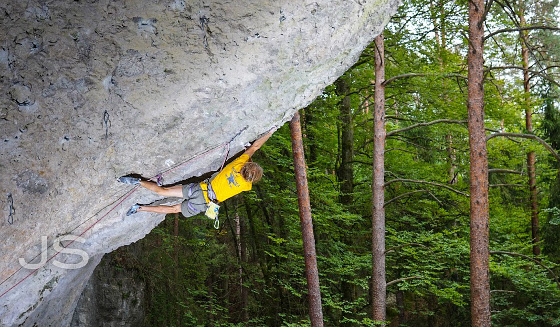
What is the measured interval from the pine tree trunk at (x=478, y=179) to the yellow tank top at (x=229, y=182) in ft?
13.7

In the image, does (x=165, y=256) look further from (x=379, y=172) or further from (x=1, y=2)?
(x=1, y=2)

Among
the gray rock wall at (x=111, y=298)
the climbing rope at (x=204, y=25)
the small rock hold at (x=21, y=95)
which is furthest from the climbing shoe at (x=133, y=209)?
the gray rock wall at (x=111, y=298)

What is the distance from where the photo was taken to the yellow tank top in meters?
5.36

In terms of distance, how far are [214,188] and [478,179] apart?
4.61 m

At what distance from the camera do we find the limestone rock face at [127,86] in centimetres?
409

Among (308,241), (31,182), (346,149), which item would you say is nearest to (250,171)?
(31,182)

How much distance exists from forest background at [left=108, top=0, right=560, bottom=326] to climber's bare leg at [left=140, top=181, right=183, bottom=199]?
4473 millimetres

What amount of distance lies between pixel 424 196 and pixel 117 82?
34.9 feet

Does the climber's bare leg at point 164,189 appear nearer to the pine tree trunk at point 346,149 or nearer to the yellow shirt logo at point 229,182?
the yellow shirt logo at point 229,182

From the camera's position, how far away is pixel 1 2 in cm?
390

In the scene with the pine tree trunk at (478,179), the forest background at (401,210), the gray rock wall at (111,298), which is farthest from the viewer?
the forest background at (401,210)

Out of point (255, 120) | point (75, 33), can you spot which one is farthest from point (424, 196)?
point (75, 33)

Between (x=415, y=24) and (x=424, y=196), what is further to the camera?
(x=424, y=196)

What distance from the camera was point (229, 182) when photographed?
5391mm
